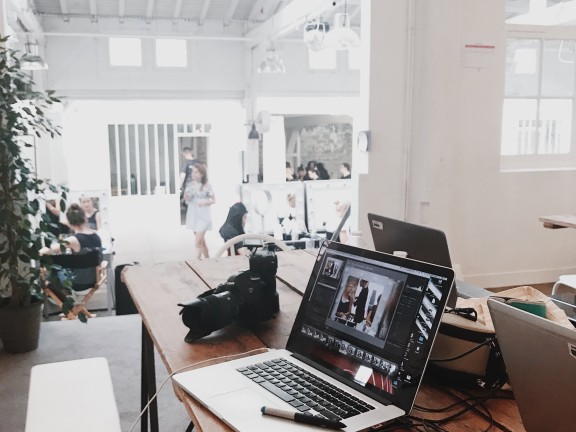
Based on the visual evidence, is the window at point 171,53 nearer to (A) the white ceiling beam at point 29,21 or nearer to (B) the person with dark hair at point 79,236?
(A) the white ceiling beam at point 29,21

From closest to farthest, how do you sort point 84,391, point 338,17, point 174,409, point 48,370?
1. point 84,391
2. point 48,370
3. point 174,409
4. point 338,17

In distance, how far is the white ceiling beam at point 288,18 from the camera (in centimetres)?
814

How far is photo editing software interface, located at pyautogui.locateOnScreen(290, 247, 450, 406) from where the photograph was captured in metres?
1.23

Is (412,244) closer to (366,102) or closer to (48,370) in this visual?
(48,370)

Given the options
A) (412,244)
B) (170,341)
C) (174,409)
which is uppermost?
Answer: (412,244)

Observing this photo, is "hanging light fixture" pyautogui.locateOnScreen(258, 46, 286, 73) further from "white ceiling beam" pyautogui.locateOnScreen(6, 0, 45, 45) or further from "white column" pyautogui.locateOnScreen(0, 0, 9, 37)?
"white column" pyautogui.locateOnScreen(0, 0, 9, 37)

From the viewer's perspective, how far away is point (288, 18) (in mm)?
9227

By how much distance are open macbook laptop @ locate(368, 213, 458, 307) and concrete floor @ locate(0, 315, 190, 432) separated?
1.54 m

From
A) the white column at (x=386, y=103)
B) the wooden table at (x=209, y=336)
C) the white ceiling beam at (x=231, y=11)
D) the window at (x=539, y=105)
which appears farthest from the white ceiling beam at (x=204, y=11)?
the wooden table at (x=209, y=336)

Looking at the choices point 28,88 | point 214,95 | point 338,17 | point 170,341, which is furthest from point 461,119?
point 214,95

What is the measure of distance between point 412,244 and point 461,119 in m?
3.44

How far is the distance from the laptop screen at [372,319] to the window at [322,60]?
1130cm

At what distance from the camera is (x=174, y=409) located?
306cm

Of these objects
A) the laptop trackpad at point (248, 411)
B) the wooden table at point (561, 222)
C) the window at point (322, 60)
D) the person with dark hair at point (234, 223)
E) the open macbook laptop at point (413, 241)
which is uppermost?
the window at point (322, 60)
